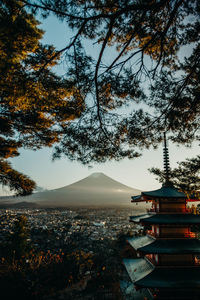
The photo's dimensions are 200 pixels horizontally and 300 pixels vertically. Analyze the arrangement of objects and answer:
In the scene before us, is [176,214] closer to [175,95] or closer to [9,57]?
[175,95]

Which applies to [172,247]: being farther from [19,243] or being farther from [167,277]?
[19,243]

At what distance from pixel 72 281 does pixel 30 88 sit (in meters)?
9.16

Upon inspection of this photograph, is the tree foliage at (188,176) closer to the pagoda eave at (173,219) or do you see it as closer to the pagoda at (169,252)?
the pagoda at (169,252)

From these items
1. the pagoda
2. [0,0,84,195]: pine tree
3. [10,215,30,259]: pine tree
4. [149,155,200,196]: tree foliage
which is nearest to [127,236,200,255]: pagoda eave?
the pagoda

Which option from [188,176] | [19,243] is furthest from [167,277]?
[19,243]

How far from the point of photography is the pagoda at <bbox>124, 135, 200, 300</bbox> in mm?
4961

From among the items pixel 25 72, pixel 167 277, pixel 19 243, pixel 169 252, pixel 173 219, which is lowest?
pixel 19 243

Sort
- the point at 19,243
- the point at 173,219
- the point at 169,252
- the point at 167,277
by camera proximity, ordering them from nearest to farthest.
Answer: the point at 167,277 → the point at 169,252 → the point at 173,219 → the point at 19,243

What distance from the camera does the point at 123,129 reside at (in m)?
4.79

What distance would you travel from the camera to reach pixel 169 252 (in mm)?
5250

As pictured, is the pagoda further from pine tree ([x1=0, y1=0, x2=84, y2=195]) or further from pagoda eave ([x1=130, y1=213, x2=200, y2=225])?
pine tree ([x1=0, y1=0, x2=84, y2=195])

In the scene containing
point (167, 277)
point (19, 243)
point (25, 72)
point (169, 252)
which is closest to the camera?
point (25, 72)

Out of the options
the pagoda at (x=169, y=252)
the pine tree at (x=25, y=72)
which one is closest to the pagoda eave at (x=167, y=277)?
the pagoda at (x=169, y=252)

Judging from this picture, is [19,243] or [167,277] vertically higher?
[167,277]
